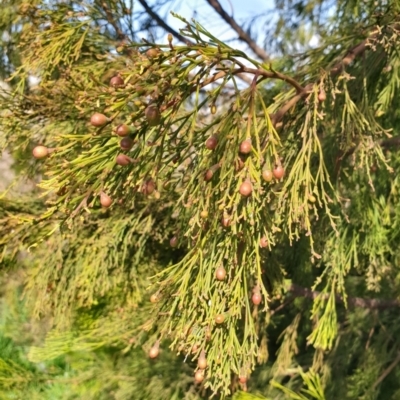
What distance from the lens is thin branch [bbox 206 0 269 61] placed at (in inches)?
103

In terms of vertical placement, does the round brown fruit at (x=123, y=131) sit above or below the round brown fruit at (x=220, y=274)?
above

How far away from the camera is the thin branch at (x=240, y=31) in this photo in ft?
8.62

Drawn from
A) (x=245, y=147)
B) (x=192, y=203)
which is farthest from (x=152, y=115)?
(x=192, y=203)

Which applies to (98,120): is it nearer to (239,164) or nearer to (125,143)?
(125,143)

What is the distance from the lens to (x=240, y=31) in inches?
109

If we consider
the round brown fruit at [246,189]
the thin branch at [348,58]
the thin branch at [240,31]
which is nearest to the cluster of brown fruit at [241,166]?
the round brown fruit at [246,189]

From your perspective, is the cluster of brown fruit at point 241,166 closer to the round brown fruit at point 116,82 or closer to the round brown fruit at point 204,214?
the round brown fruit at point 204,214

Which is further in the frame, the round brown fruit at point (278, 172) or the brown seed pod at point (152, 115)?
the round brown fruit at point (278, 172)

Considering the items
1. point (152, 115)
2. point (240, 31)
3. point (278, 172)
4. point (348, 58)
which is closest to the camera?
point (152, 115)

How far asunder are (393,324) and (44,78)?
6.70 ft

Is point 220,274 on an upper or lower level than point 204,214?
lower

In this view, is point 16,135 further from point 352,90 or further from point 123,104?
point 352,90

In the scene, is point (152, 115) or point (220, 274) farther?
point (220, 274)

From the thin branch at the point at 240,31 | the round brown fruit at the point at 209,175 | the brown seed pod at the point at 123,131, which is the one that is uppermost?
the thin branch at the point at 240,31
